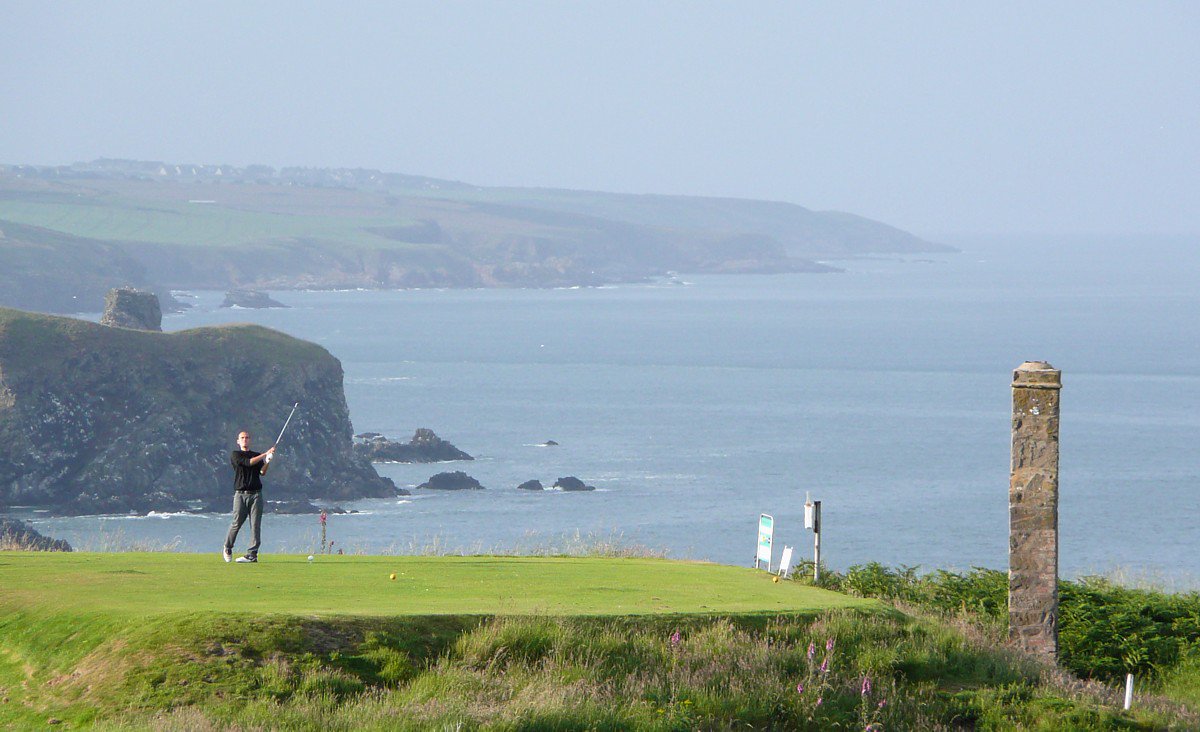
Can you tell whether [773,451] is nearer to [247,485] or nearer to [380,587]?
[247,485]

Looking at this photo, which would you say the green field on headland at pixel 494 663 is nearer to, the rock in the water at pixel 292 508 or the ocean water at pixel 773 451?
the ocean water at pixel 773 451

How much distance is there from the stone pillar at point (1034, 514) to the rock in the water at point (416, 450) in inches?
3720

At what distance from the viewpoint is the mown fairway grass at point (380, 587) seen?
15555mm

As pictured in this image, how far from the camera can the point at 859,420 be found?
127188mm

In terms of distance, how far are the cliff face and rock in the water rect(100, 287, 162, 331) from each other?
12.5 metres

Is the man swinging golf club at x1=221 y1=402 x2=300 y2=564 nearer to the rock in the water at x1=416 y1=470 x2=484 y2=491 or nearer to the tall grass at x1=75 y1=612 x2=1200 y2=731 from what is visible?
the tall grass at x1=75 y1=612 x2=1200 y2=731

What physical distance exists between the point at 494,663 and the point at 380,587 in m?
3.42

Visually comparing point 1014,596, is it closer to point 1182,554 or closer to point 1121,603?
point 1121,603

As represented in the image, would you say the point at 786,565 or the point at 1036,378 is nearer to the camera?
the point at 1036,378

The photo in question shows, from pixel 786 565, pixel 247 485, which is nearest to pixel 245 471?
pixel 247 485

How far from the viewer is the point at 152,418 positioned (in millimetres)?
102438

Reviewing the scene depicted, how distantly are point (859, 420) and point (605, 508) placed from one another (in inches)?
1718

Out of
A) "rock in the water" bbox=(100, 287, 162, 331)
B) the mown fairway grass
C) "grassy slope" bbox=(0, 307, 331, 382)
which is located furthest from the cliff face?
the mown fairway grass

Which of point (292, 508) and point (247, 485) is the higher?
point (247, 485)
